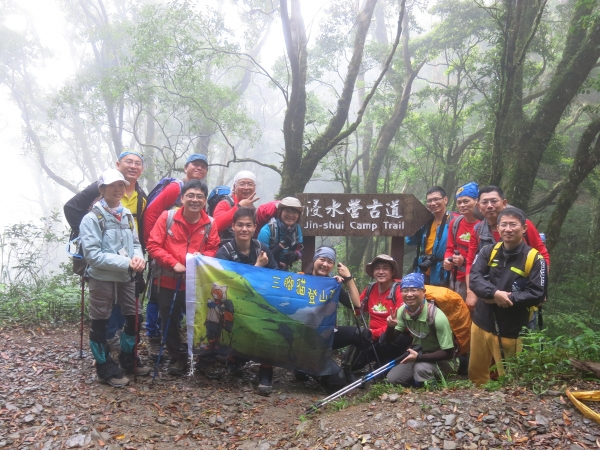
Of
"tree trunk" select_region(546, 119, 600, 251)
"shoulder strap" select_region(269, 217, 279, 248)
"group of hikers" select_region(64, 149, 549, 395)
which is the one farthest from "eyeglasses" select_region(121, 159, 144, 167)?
"tree trunk" select_region(546, 119, 600, 251)

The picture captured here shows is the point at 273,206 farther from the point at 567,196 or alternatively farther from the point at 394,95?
the point at 394,95

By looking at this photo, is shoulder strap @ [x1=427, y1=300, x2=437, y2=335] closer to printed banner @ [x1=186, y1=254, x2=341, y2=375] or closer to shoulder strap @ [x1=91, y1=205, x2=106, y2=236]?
printed banner @ [x1=186, y1=254, x2=341, y2=375]

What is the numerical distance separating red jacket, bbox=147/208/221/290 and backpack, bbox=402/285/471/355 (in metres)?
2.62

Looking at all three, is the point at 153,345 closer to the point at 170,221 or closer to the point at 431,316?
the point at 170,221

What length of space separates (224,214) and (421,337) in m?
2.72

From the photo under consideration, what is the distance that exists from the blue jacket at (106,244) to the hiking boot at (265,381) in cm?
185

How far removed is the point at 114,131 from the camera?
754 inches

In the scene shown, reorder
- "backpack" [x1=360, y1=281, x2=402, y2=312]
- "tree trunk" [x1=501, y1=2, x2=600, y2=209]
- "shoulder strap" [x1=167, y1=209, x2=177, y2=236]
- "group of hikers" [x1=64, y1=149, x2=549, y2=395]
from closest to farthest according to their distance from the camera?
"group of hikers" [x1=64, y1=149, x2=549, y2=395]
"shoulder strap" [x1=167, y1=209, x2=177, y2=236]
"backpack" [x1=360, y1=281, x2=402, y2=312]
"tree trunk" [x1=501, y1=2, x2=600, y2=209]

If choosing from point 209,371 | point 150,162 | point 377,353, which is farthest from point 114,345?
point 150,162

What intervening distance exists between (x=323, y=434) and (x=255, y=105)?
41346 millimetres

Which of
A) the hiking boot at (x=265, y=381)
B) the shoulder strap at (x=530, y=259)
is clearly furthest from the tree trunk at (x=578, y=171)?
the hiking boot at (x=265, y=381)

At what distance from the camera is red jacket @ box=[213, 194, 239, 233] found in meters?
5.16

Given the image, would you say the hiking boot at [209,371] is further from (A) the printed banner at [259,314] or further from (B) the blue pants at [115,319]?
(B) the blue pants at [115,319]

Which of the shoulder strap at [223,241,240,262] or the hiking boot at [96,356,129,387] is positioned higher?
the shoulder strap at [223,241,240,262]
